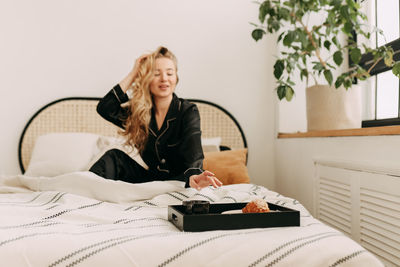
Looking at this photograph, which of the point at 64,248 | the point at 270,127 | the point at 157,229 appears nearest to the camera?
the point at 64,248

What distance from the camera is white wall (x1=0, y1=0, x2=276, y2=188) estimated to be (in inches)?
108

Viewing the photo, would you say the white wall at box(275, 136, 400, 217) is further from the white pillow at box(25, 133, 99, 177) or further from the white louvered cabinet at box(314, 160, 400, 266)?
the white pillow at box(25, 133, 99, 177)

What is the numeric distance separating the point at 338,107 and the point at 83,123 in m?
1.81

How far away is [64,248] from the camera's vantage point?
0.87 metres

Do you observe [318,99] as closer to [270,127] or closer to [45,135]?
[270,127]

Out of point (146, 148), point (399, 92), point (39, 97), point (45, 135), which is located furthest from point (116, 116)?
point (399, 92)

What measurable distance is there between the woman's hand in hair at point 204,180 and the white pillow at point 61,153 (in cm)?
119

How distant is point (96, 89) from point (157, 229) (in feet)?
6.63

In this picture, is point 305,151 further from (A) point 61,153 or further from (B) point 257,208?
(A) point 61,153

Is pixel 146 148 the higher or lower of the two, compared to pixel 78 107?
lower

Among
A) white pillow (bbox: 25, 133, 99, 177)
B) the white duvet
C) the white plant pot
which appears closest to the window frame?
the white plant pot

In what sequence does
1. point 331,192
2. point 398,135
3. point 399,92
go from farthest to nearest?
point 399,92 → point 331,192 → point 398,135

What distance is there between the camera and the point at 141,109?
6.33ft

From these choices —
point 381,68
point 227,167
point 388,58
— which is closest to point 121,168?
point 227,167
